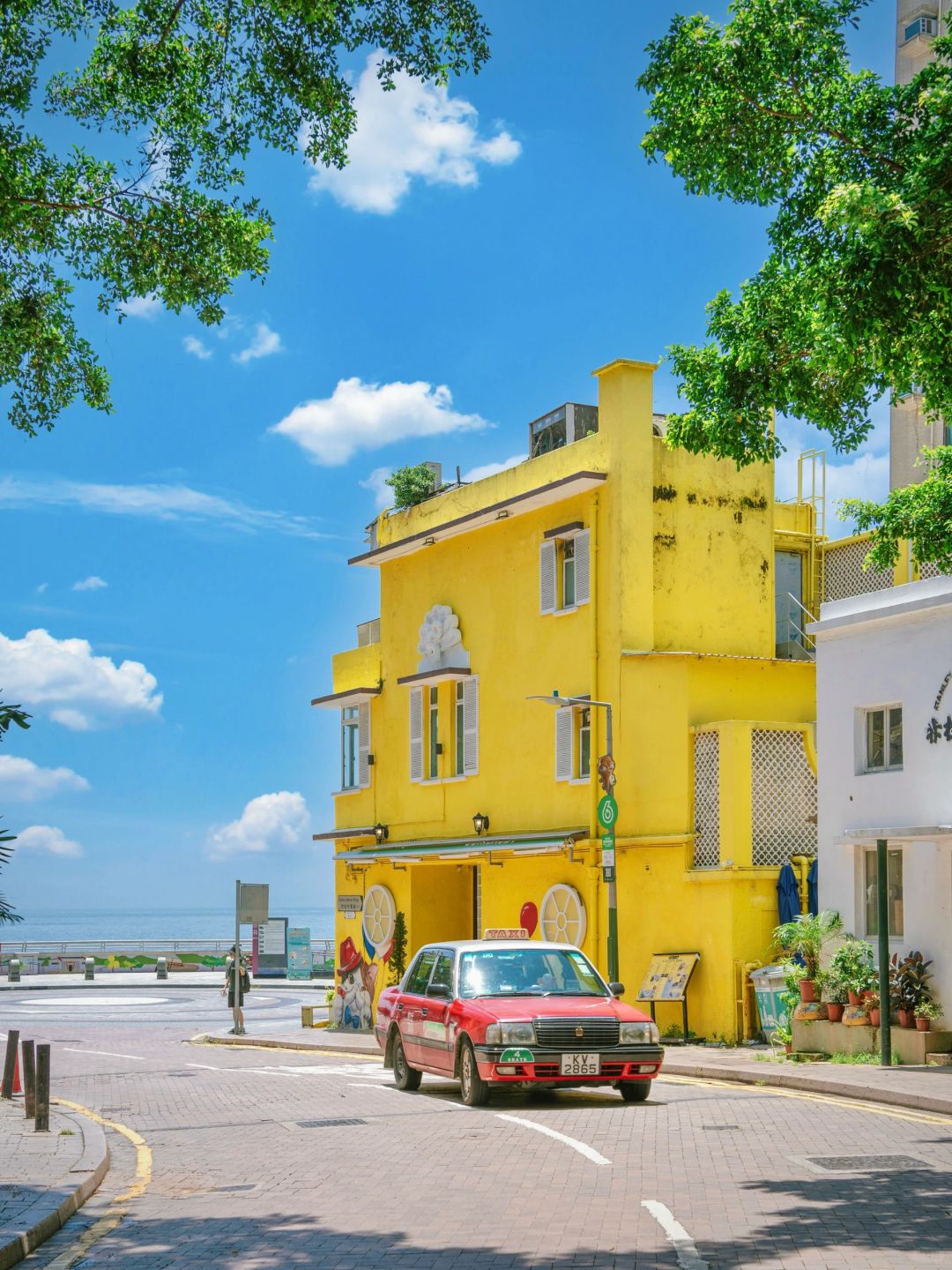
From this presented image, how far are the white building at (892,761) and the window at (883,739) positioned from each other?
2cm

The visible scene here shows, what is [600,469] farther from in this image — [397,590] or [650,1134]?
[650,1134]

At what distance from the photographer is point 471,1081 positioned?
1667 cm

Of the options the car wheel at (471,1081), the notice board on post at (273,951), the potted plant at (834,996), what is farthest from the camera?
the notice board on post at (273,951)

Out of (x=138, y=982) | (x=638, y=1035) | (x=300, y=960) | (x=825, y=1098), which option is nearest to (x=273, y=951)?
(x=300, y=960)

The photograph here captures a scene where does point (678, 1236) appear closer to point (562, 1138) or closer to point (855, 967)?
point (562, 1138)

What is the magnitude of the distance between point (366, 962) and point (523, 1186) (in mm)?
27089

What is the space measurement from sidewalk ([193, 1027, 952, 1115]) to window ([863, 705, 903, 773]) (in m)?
4.22

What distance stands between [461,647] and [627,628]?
6250 mm

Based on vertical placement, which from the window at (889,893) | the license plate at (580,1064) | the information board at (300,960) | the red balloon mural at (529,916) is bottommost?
the information board at (300,960)

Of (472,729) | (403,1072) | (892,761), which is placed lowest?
(403,1072)

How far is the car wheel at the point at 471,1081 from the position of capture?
16.5 meters

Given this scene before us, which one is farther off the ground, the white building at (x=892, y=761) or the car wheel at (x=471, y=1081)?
the white building at (x=892, y=761)

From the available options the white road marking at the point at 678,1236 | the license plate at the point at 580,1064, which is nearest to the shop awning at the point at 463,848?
the license plate at the point at 580,1064

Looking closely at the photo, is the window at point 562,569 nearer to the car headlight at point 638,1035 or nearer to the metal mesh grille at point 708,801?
the metal mesh grille at point 708,801
